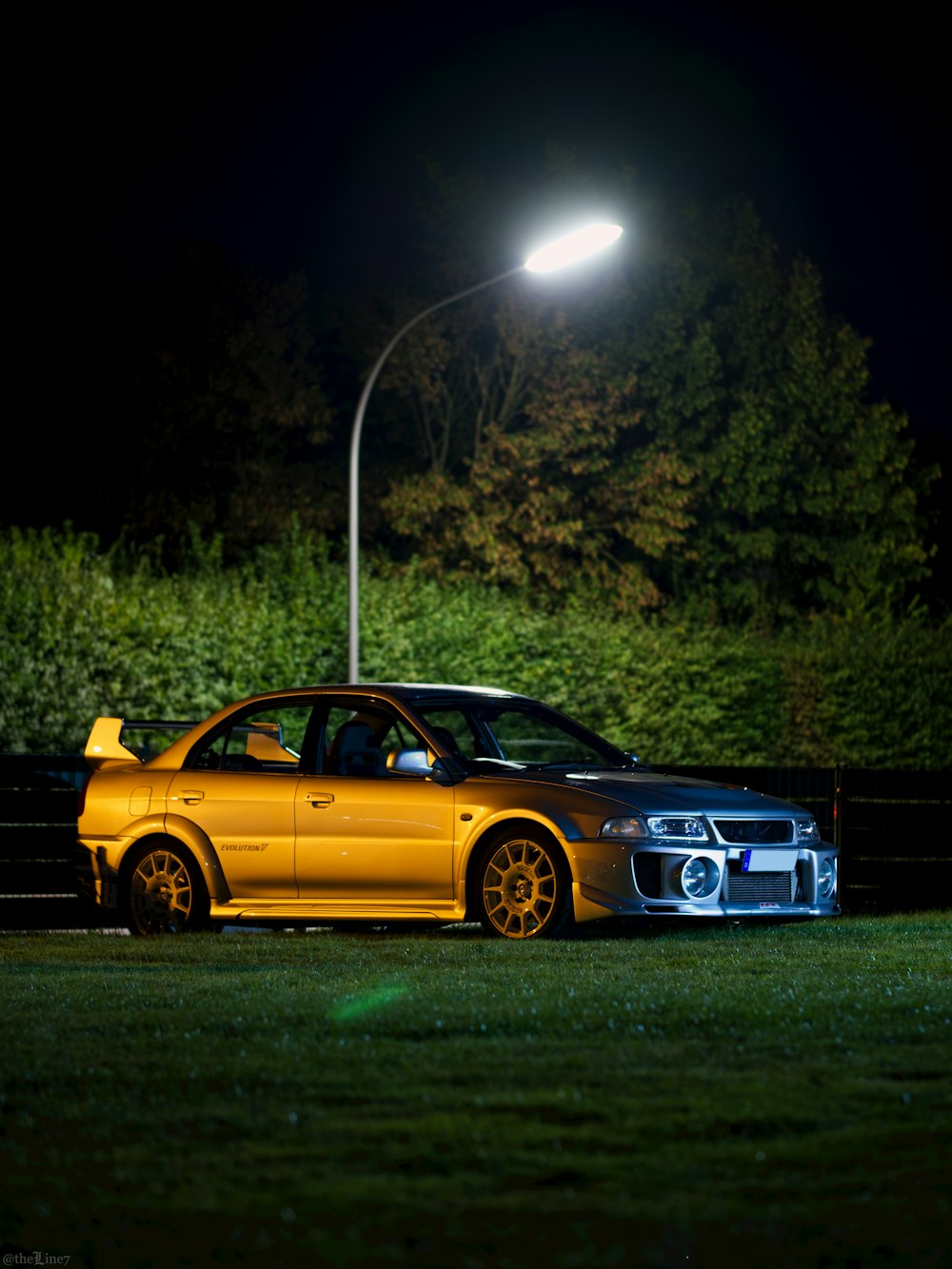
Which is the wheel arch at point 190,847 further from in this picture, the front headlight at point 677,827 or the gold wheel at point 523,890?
the front headlight at point 677,827

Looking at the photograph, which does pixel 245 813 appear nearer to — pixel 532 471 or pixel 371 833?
pixel 371 833

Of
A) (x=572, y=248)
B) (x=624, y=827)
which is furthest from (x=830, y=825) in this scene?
(x=572, y=248)

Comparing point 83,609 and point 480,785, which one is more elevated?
point 83,609

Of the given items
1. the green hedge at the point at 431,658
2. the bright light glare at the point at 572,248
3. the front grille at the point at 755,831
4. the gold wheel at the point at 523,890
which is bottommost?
the gold wheel at the point at 523,890

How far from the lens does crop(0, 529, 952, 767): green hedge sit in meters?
24.2

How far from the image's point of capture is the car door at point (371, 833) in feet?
42.7

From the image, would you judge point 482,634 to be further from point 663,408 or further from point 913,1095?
point 913,1095

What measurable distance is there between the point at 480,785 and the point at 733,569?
124ft

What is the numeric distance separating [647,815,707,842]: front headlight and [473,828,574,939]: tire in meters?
0.63

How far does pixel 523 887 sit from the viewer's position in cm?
1280

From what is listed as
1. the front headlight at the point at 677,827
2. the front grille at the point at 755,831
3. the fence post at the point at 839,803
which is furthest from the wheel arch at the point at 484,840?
the fence post at the point at 839,803

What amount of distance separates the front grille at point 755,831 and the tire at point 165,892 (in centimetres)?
359

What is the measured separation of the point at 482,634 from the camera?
3055 centimetres

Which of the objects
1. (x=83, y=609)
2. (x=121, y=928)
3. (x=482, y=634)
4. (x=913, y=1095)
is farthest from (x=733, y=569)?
(x=913, y=1095)
